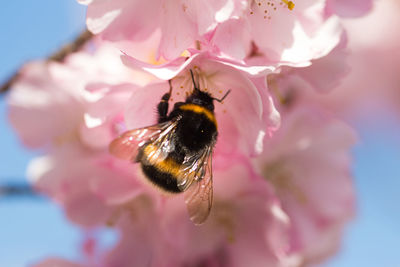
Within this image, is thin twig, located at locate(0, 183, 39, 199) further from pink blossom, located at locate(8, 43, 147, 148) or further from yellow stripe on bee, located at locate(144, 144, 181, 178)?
yellow stripe on bee, located at locate(144, 144, 181, 178)

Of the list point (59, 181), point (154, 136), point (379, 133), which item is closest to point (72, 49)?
point (59, 181)

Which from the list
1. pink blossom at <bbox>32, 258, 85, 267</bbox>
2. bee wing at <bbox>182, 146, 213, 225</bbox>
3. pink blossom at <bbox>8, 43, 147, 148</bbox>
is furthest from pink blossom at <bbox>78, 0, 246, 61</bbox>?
pink blossom at <bbox>32, 258, 85, 267</bbox>

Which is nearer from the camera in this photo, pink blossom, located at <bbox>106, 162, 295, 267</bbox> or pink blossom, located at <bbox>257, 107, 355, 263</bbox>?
pink blossom, located at <bbox>106, 162, 295, 267</bbox>

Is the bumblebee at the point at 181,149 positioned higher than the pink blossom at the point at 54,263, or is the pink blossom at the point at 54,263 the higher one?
the bumblebee at the point at 181,149

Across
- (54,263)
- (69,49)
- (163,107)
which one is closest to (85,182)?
(54,263)

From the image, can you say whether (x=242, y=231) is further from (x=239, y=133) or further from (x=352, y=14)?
(x=352, y=14)

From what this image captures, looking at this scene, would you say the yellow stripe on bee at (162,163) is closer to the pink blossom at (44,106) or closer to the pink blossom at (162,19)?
the pink blossom at (162,19)

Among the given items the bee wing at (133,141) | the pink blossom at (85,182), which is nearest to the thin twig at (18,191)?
the pink blossom at (85,182)
